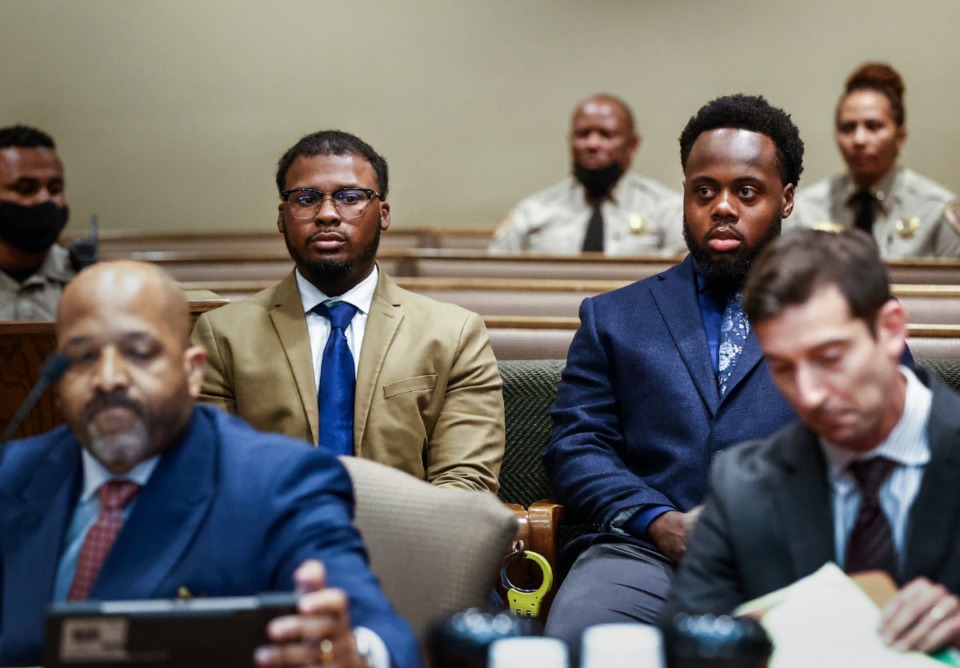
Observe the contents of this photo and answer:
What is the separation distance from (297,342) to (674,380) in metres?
0.76

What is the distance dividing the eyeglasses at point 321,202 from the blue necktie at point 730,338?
80 centimetres

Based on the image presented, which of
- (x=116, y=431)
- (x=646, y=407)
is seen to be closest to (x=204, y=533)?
(x=116, y=431)

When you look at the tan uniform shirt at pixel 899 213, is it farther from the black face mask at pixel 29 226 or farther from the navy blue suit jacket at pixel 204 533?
the navy blue suit jacket at pixel 204 533

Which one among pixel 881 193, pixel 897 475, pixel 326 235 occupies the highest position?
pixel 881 193

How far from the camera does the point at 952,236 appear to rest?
444 centimetres

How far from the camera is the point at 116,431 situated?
1.42m

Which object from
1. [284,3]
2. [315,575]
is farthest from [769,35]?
[315,575]

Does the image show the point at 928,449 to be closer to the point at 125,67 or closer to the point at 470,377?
the point at 470,377

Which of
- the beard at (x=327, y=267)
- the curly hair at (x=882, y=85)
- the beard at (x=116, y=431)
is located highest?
the curly hair at (x=882, y=85)

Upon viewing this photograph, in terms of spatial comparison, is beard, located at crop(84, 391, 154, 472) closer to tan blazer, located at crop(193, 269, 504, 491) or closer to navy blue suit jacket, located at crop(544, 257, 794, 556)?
tan blazer, located at crop(193, 269, 504, 491)

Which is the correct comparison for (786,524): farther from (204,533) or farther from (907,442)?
(204,533)

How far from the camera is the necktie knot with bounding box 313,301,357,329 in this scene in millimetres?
2508

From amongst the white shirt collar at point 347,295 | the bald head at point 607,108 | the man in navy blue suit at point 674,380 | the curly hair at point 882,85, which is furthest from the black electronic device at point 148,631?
the bald head at point 607,108

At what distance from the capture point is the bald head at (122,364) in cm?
142
